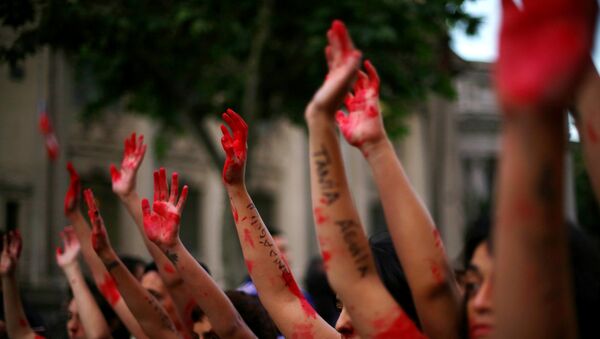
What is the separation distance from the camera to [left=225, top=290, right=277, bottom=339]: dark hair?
4504 millimetres

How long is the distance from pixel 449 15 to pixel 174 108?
499 centimetres

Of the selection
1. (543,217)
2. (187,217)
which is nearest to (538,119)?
(543,217)

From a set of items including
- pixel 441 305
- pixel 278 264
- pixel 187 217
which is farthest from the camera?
pixel 187 217

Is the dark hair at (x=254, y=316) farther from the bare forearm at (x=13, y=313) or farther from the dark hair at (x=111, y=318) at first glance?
the bare forearm at (x=13, y=313)

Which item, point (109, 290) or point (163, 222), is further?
point (109, 290)

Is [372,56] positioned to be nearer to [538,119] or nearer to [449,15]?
[449,15]

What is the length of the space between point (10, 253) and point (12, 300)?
235 mm

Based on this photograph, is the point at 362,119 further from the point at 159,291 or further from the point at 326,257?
the point at 159,291

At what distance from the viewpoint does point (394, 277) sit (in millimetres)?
2924

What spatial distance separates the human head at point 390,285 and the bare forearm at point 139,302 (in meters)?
1.52

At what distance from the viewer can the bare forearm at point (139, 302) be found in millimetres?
4434

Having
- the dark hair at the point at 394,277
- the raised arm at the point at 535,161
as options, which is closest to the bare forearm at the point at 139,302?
the dark hair at the point at 394,277

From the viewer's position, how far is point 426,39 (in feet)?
49.0

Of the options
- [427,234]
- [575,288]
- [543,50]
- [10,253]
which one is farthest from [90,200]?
[543,50]
